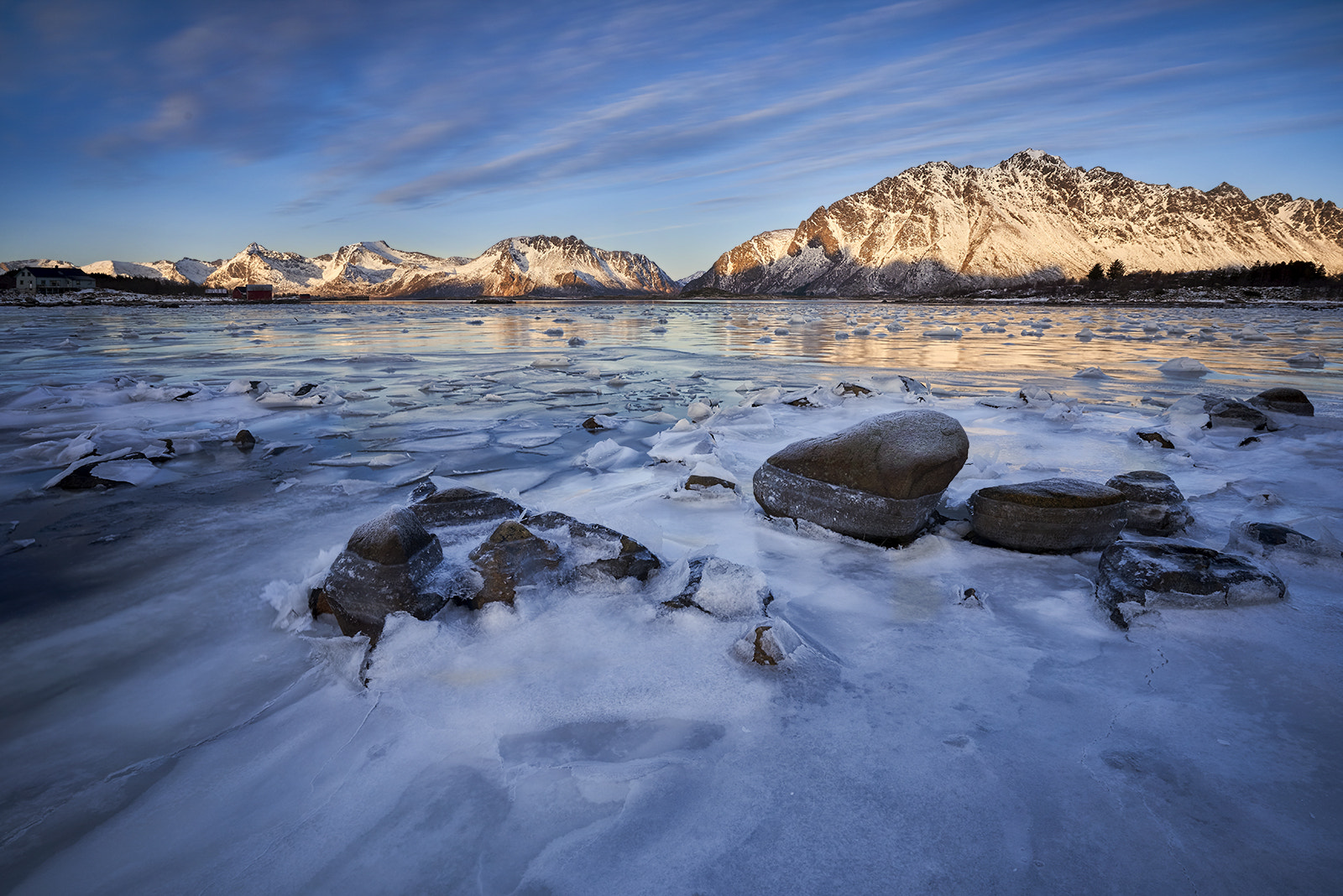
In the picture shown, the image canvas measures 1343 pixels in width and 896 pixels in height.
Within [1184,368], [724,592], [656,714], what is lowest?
[656,714]

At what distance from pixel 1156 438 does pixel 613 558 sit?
13.5 feet

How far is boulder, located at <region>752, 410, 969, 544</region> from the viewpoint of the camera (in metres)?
2.60

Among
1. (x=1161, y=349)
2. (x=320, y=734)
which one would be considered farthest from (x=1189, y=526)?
(x=1161, y=349)

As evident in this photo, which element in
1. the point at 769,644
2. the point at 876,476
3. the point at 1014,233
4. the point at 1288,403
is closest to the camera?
the point at 769,644

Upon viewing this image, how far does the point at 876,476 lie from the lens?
264cm

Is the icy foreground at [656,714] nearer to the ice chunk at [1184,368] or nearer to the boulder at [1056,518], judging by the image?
the boulder at [1056,518]

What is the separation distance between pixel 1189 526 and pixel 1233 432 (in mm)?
2536

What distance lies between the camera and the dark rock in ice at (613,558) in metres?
2.27

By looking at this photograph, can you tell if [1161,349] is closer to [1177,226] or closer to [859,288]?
[859,288]

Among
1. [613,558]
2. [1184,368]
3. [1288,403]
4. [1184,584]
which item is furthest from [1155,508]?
[1184,368]

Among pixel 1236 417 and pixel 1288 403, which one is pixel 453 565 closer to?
pixel 1236 417

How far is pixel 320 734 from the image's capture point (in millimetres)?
1538

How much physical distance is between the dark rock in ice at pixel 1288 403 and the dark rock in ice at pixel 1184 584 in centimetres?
431

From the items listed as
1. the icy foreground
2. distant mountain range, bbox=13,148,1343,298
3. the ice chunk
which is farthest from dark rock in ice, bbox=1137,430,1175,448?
distant mountain range, bbox=13,148,1343,298
